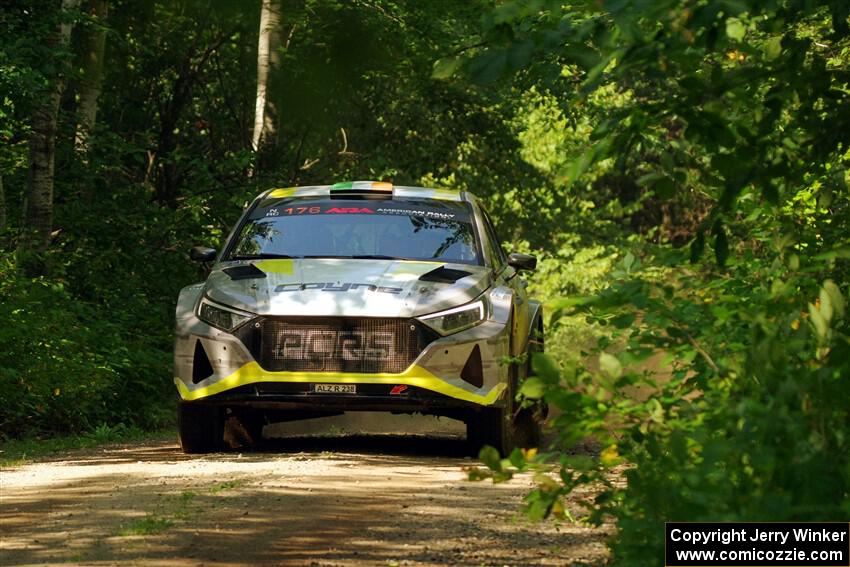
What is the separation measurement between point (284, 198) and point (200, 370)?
2.21 m

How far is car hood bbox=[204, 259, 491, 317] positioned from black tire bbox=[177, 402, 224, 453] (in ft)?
2.68

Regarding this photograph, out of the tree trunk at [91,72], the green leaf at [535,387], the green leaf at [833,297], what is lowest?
the green leaf at [535,387]

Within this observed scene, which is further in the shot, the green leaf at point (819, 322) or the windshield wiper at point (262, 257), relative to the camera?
the windshield wiper at point (262, 257)

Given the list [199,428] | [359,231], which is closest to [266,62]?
[359,231]

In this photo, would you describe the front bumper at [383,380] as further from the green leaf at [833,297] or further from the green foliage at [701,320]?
the green leaf at [833,297]

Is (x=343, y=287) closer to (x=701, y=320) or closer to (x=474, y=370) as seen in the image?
(x=474, y=370)

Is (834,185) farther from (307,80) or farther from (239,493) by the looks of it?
(307,80)

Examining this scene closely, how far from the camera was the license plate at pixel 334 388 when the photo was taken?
10227 millimetres

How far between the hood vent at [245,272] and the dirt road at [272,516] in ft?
4.02

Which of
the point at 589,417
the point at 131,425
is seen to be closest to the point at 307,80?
the point at 131,425

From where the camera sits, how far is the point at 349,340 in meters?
10.2

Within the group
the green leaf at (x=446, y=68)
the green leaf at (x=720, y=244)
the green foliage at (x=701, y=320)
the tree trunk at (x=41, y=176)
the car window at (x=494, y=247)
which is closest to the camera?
the green foliage at (x=701, y=320)

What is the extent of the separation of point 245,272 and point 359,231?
43.2 inches

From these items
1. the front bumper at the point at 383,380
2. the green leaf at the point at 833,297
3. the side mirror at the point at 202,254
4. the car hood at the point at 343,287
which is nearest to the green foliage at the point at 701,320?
the green leaf at the point at 833,297
